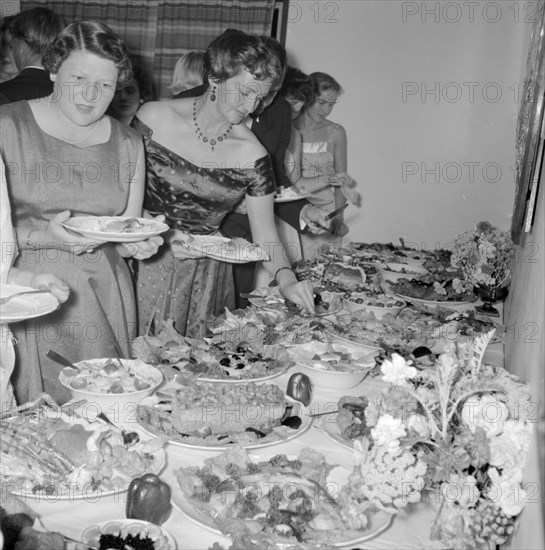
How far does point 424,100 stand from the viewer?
19.8 ft

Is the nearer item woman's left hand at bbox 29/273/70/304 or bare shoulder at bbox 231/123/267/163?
woman's left hand at bbox 29/273/70/304

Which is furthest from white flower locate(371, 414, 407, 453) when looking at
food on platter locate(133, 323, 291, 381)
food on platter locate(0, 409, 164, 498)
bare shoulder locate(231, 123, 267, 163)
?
bare shoulder locate(231, 123, 267, 163)

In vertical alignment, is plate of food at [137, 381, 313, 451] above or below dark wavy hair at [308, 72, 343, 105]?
below

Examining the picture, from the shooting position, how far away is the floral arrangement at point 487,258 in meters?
3.42

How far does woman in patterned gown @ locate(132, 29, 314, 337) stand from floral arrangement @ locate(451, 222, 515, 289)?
105cm

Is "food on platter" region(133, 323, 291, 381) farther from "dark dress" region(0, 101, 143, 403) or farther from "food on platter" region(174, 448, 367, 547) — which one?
"food on platter" region(174, 448, 367, 547)

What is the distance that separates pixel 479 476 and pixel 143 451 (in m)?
0.71

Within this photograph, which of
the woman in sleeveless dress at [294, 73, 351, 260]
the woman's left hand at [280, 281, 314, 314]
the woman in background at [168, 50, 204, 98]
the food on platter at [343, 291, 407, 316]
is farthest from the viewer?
the woman in sleeveless dress at [294, 73, 351, 260]

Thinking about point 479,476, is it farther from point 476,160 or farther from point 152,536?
point 476,160

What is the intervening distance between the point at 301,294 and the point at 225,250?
38 cm

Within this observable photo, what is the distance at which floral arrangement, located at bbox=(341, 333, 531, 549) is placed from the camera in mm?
1269

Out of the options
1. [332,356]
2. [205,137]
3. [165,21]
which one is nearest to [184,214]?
[205,137]

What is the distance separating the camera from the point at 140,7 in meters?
6.30

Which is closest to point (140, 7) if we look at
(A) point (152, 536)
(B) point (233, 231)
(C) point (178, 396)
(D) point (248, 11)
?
(D) point (248, 11)
